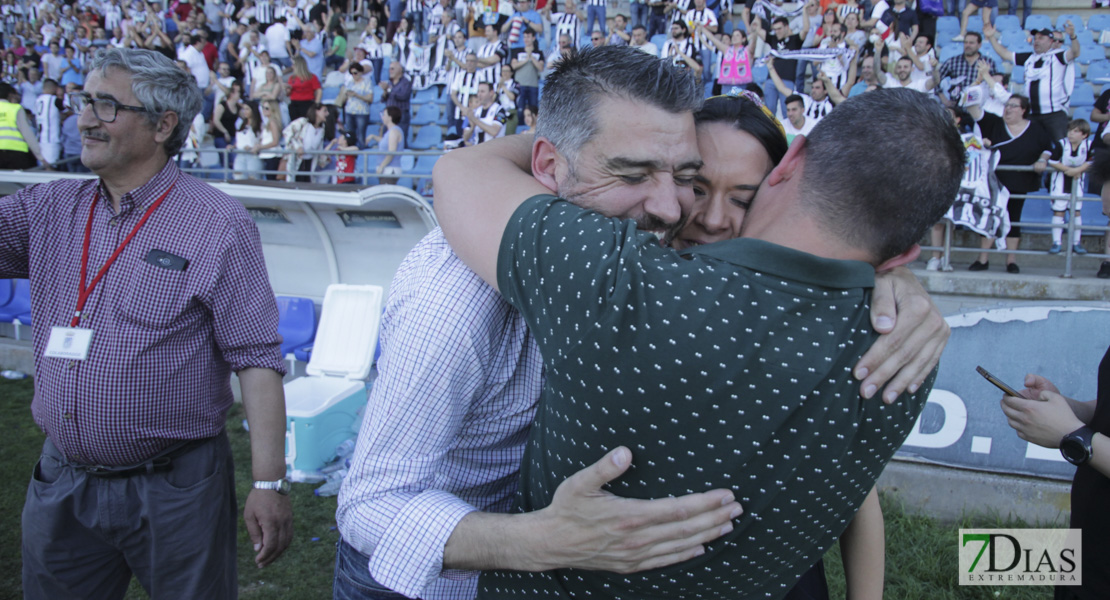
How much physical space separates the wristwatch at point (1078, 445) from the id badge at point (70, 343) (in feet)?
11.3

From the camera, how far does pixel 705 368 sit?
1.18 metres

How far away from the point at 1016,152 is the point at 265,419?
9.32m

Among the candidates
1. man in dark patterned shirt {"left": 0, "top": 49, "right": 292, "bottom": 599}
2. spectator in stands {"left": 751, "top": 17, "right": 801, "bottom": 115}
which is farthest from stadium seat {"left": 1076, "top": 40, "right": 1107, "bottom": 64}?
man in dark patterned shirt {"left": 0, "top": 49, "right": 292, "bottom": 599}

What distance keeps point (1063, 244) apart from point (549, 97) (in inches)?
404

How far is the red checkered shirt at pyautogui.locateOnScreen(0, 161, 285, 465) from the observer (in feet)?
8.62

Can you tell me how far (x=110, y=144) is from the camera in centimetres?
272

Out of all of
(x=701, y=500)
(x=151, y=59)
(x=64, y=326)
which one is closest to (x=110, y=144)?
(x=151, y=59)

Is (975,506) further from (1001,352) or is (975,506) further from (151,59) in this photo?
(151,59)

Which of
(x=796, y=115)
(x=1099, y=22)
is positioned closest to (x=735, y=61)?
(x=796, y=115)

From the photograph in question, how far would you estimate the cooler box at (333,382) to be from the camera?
5.84 m

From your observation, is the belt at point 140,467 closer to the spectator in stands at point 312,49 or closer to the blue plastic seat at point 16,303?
the blue plastic seat at point 16,303

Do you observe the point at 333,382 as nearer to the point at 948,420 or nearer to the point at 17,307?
the point at 948,420

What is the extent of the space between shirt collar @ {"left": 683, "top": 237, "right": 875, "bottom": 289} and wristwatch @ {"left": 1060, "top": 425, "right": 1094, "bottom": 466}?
194 cm

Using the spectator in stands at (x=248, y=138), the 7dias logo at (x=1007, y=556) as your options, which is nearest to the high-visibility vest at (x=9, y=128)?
the spectator in stands at (x=248, y=138)
